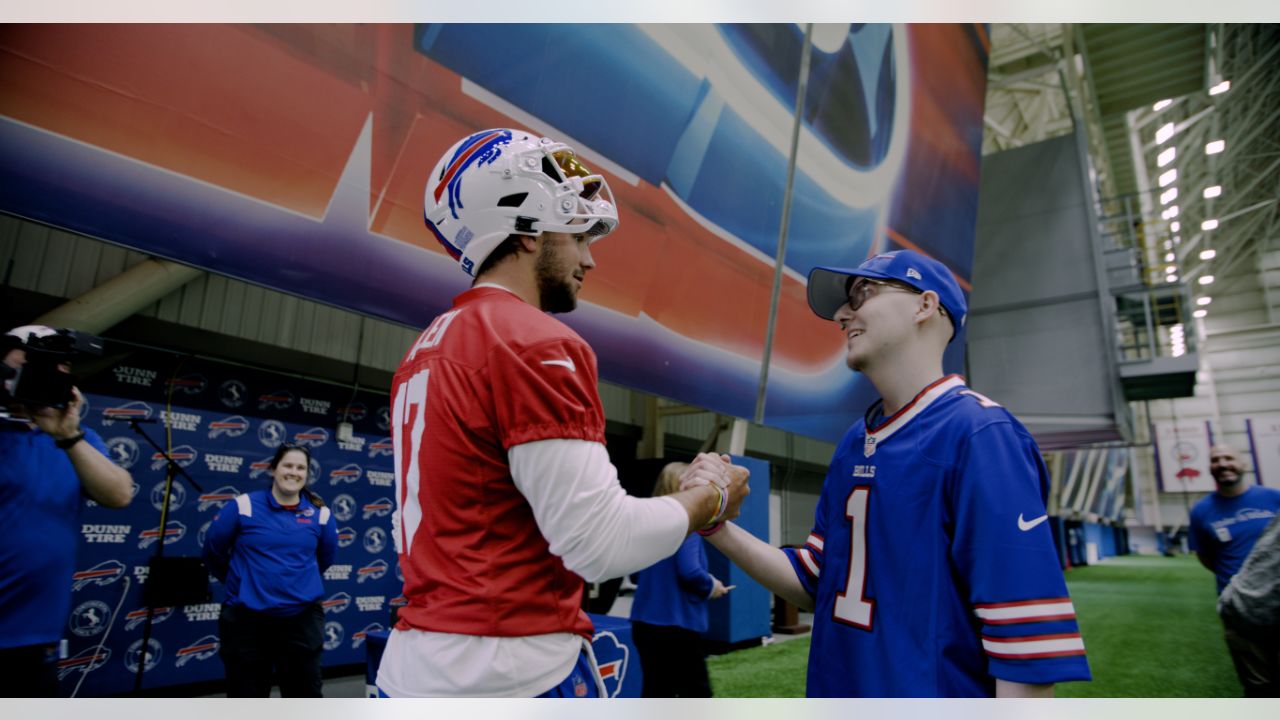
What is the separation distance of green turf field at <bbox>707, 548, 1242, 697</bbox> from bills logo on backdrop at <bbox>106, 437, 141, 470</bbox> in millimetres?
5328

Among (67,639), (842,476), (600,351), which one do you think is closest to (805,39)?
(600,351)

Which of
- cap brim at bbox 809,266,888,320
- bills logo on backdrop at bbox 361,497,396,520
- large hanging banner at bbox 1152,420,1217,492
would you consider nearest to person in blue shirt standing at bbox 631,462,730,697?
cap brim at bbox 809,266,888,320

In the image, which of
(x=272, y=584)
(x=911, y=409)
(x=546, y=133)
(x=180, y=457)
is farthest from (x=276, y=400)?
(x=911, y=409)

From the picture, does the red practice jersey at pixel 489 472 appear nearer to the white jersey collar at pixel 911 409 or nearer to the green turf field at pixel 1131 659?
the white jersey collar at pixel 911 409

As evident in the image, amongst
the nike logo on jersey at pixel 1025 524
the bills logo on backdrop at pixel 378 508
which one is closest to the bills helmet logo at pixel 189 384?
the bills logo on backdrop at pixel 378 508

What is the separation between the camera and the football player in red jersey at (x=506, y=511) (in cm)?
105

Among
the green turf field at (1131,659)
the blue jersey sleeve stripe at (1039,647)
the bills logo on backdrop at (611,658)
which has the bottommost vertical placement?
the green turf field at (1131,659)

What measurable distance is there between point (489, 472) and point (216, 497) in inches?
254

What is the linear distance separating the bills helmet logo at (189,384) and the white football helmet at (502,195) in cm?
606

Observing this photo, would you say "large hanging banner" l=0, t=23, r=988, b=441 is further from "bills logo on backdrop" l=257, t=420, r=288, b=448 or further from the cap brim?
"bills logo on backdrop" l=257, t=420, r=288, b=448

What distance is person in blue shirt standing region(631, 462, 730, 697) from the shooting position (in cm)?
381

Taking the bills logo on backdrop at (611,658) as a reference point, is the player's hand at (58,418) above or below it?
above

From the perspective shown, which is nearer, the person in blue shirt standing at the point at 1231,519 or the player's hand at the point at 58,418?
the player's hand at the point at 58,418

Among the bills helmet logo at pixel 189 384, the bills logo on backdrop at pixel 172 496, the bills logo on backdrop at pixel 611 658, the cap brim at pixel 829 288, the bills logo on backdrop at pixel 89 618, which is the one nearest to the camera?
the cap brim at pixel 829 288
